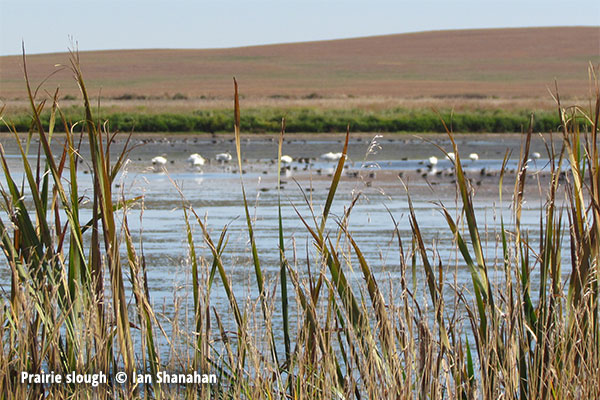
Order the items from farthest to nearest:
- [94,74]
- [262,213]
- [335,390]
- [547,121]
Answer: [94,74]
[547,121]
[262,213]
[335,390]

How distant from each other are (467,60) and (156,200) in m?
80.6

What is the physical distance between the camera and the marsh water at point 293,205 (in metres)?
3.87

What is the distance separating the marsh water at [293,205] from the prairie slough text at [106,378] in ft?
0.89

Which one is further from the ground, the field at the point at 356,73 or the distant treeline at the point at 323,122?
the field at the point at 356,73

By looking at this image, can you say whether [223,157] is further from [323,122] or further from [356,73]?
[356,73]

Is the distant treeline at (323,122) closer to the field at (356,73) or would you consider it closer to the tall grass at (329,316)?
the field at (356,73)

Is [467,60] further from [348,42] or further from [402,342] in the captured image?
[402,342]

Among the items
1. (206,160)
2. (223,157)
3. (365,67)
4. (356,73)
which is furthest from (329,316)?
(365,67)

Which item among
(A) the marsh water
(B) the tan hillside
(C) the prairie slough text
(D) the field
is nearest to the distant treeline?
(D) the field

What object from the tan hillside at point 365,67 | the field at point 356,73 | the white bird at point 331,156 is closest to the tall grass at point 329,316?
the white bird at point 331,156

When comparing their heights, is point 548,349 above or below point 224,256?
above

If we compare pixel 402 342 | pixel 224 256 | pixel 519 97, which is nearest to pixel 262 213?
pixel 224 256

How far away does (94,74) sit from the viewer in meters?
83.7

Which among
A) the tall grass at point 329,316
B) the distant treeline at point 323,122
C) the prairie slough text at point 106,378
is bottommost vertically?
the distant treeline at point 323,122
